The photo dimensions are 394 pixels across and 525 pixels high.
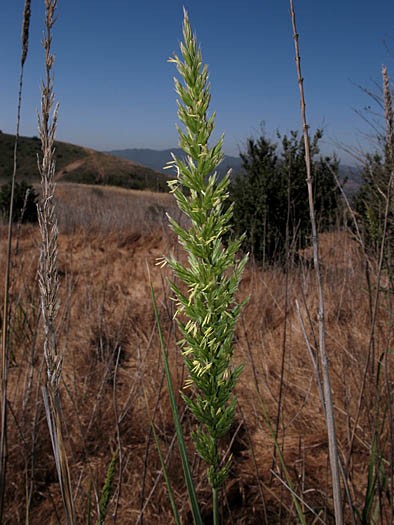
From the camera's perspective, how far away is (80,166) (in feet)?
199

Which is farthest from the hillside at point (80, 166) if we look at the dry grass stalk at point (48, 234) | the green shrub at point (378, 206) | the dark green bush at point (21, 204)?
the dry grass stalk at point (48, 234)

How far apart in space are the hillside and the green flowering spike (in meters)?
48.7

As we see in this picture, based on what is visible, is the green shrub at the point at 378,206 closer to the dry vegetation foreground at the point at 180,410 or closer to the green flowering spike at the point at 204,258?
the dry vegetation foreground at the point at 180,410

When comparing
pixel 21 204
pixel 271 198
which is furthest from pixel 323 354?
pixel 21 204

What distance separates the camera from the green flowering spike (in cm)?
62

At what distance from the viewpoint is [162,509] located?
7.31ft

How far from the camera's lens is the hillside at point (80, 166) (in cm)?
5131

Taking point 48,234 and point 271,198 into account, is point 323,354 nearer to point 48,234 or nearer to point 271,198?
point 48,234

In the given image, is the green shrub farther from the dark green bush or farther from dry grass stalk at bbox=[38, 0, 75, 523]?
the dark green bush

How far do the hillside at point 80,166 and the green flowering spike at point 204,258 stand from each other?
160 feet

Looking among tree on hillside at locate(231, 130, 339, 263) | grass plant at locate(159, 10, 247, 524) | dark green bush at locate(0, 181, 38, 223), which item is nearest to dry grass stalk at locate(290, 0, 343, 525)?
grass plant at locate(159, 10, 247, 524)

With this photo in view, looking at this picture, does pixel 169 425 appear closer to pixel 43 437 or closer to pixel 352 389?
pixel 43 437

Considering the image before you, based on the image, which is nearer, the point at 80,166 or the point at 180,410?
the point at 180,410

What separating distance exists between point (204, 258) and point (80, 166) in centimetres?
6513
